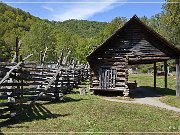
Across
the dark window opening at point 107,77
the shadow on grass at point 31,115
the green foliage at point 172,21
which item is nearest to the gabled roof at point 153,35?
the dark window opening at point 107,77

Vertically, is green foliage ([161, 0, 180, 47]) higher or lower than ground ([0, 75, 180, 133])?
higher

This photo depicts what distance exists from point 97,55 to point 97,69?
3.44 ft

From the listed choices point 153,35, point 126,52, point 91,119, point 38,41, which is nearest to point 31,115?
point 91,119

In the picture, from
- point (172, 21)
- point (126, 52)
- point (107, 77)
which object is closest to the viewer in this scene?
point (126, 52)

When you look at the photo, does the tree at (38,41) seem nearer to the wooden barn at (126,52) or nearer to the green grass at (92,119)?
the wooden barn at (126,52)

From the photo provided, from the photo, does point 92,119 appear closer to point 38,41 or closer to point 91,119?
point 91,119

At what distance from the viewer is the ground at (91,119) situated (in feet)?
41.8

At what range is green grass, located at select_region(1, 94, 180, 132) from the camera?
12727mm

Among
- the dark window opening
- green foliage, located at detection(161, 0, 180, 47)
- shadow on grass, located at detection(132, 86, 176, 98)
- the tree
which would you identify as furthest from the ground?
the tree

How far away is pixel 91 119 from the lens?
47.7 ft

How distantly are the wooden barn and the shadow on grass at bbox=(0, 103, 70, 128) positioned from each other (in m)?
9.70

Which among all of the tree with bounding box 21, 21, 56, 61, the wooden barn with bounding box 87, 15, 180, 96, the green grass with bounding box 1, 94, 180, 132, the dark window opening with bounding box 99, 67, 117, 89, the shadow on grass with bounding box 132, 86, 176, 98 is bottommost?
the green grass with bounding box 1, 94, 180, 132

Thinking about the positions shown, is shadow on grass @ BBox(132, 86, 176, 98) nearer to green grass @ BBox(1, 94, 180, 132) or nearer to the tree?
green grass @ BBox(1, 94, 180, 132)

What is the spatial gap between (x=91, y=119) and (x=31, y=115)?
2457mm
